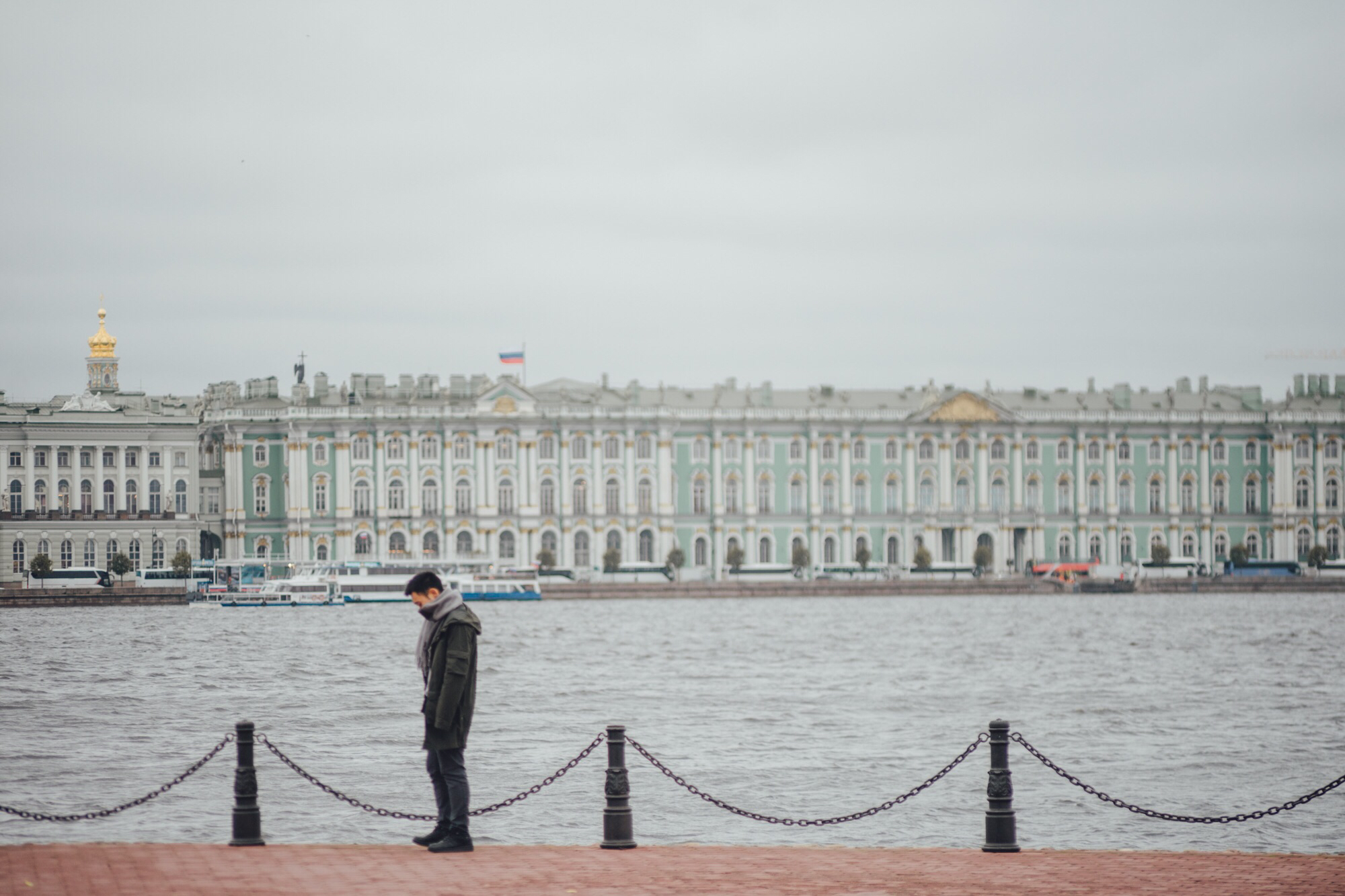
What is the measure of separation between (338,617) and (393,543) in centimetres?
2567

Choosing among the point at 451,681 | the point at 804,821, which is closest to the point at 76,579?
the point at 804,821

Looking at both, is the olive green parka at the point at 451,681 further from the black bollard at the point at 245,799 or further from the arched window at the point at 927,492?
the arched window at the point at 927,492

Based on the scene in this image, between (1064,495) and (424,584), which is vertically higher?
(424,584)

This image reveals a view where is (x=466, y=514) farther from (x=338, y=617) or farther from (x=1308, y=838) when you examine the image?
(x=1308, y=838)

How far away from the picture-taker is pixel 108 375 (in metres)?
99.7

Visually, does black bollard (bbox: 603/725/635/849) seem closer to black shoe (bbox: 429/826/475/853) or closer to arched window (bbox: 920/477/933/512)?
black shoe (bbox: 429/826/475/853)

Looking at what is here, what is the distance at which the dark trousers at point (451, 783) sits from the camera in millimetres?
11906

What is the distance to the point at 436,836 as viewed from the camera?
39.5 feet

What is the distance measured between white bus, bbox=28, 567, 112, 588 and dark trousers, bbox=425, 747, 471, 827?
241 feet

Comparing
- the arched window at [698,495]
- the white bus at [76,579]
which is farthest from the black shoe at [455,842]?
the arched window at [698,495]

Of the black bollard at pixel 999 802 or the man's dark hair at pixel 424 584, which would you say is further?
the black bollard at pixel 999 802

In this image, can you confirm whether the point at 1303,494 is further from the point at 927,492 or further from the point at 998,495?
the point at 927,492

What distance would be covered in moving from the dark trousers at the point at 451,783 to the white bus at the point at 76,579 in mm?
73417

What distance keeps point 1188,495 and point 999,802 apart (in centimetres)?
8954
